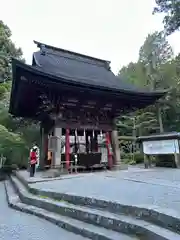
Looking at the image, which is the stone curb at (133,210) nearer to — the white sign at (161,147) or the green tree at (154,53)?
the white sign at (161,147)

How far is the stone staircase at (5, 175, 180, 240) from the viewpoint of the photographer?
8.34 feet

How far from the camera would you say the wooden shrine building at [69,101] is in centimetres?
813

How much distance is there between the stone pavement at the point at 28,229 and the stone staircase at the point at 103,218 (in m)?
0.13

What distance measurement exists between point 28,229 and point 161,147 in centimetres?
890

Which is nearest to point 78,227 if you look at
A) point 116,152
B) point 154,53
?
point 116,152

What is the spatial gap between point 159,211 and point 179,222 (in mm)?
349

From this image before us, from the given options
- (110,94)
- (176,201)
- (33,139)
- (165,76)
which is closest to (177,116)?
(165,76)

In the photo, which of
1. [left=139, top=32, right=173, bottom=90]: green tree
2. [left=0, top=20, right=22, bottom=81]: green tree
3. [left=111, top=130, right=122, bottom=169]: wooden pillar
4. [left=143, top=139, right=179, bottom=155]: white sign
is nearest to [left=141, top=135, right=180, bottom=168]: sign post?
[left=143, top=139, right=179, bottom=155]: white sign

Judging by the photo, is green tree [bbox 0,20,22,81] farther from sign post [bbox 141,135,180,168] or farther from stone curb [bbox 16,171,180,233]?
stone curb [bbox 16,171,180,233]

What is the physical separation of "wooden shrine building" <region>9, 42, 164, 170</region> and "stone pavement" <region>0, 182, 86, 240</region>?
4.32 meters

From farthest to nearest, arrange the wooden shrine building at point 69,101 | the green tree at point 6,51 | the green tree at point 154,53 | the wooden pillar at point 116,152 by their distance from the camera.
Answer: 1. the green tree at point 6,51
2. the green tree at point 154,53
3. the wooden pillar at point 116,152
4. the wooden shrine building at point 69,101

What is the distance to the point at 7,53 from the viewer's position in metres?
32.4

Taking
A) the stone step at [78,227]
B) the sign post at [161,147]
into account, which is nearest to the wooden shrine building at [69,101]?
the sign post at [161,147]

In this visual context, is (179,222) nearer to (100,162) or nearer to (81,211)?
(81,211)
